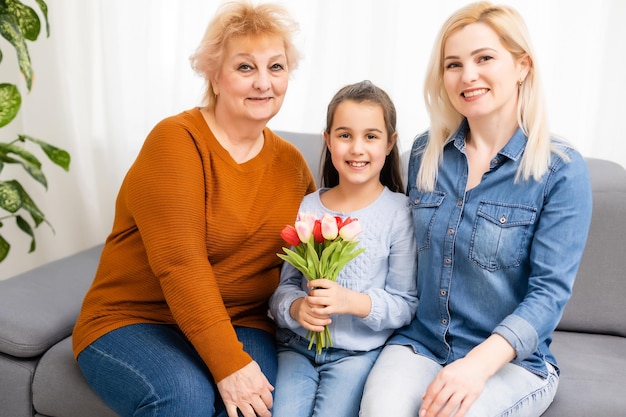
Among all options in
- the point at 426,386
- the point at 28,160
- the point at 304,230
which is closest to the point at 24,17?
the point at 28,160

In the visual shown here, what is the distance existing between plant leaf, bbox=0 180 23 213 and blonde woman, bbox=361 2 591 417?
4.65ft

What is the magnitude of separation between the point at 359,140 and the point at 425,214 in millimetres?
252

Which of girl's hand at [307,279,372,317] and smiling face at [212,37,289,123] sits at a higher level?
smiling face at [212,37,289,123]

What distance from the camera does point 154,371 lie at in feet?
5.23

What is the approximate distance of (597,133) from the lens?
2480 millimetres

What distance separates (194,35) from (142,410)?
179 cm

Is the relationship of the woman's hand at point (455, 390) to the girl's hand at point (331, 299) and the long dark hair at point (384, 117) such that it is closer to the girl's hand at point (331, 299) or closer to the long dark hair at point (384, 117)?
the girl's hand at point (331, 299)

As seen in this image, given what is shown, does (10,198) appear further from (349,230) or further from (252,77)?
(349,230)

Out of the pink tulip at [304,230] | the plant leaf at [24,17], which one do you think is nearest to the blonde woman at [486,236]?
the pink tulip at [304,230]

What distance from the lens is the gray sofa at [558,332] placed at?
5.84ft

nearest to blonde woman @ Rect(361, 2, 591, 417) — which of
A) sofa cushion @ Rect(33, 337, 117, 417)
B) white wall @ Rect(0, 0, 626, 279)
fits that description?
sofa cushion @ Rect(33, 337, 117, 417)

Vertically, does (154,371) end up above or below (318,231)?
below

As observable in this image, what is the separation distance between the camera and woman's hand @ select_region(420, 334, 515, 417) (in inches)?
55.7

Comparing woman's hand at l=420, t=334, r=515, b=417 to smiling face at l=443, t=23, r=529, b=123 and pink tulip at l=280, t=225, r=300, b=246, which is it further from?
smiling face at l=443, t=23, r=529, b=123
